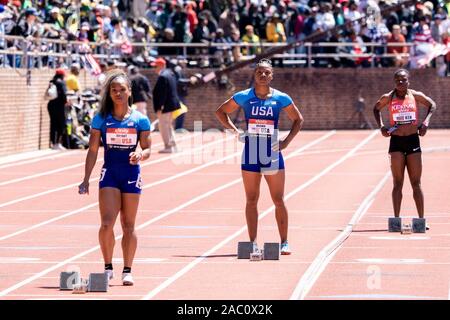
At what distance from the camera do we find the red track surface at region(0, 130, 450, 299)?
45.2ft

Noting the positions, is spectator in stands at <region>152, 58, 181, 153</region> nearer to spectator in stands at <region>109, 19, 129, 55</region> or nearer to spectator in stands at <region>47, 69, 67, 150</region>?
spectator in stands at <region>47, 69, 67, 150</region>

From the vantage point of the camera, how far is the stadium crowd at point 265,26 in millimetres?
44500

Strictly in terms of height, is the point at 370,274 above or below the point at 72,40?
below

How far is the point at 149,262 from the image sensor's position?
15844mm

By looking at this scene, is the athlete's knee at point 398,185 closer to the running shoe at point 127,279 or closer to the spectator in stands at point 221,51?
the running shoe at point 127,279

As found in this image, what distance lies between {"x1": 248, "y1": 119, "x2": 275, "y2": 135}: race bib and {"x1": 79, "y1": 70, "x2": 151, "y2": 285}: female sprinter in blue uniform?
2.48m

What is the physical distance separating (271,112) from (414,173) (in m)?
3.66

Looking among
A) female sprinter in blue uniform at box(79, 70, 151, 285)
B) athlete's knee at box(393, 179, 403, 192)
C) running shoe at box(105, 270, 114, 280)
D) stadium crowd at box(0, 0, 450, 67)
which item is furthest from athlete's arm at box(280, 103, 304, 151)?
stadium crowd at box(0, 0, 450, 67)

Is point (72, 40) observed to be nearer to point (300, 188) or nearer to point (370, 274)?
point (300, 188)

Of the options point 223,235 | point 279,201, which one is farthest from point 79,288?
point 223,235

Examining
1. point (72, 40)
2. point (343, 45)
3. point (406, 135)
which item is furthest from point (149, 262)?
point (343, 45)

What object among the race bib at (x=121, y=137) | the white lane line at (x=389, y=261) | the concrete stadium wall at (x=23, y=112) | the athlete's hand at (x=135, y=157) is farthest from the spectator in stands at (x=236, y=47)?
the athlete's hand at (x=135, y=157)

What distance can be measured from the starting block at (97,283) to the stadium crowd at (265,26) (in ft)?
95.8
